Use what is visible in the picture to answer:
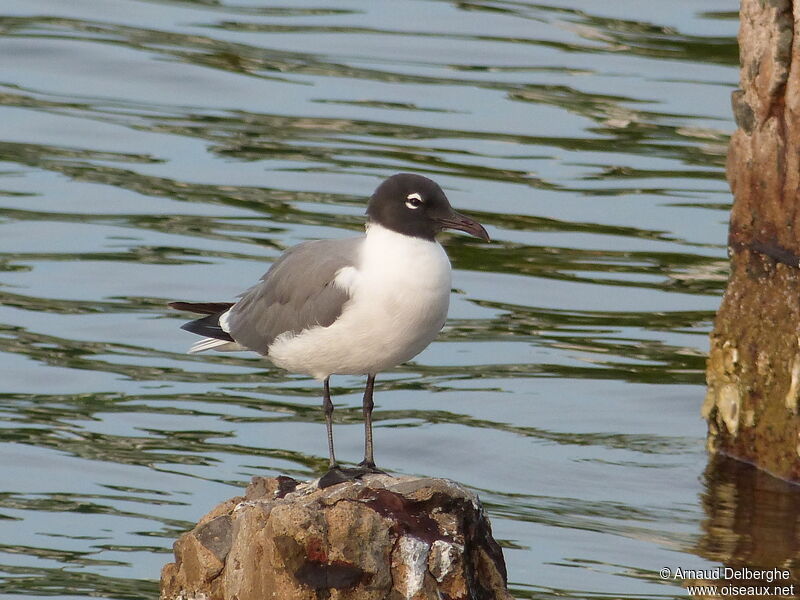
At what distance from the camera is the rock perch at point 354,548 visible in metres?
6.99

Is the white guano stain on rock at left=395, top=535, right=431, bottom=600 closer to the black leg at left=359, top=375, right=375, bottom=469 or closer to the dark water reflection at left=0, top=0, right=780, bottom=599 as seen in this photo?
the black leg at left=359, top=375, right=375, bottom=469

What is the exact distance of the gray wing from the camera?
8008mm

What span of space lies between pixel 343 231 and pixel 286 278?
264 inches

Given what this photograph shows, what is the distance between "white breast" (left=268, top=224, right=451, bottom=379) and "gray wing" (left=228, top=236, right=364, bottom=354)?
77 millimetres

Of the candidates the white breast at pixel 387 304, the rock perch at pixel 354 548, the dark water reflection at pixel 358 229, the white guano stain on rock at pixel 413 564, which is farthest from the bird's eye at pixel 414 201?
the dark water reflection at pixel 358 229

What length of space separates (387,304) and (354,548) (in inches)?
48.7

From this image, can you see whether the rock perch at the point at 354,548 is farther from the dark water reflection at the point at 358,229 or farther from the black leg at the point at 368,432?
the dark water reflection at the point at 358,229

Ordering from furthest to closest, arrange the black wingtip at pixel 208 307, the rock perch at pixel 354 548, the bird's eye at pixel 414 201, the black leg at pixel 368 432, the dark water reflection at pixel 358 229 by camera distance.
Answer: the dark water reflection at pixel 358 229 → the black wingtip at pixel 208 307 → the black leg at pixel 368 432 → the bird's eye at pixel 414 201 → the rock perch at pixel 354 548

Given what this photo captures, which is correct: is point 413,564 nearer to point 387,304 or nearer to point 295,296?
point 387,304

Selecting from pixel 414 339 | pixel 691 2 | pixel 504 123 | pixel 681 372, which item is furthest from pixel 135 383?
pixel 691 2

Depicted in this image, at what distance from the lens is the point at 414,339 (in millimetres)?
7812

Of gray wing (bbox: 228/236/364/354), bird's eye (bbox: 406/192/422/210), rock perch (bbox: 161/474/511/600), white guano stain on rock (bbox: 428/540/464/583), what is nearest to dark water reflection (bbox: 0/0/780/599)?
gray wing (bbox: 228/236/364/354)

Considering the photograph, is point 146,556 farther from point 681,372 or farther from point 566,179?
point 566,179

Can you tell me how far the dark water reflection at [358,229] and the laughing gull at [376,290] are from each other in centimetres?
175
